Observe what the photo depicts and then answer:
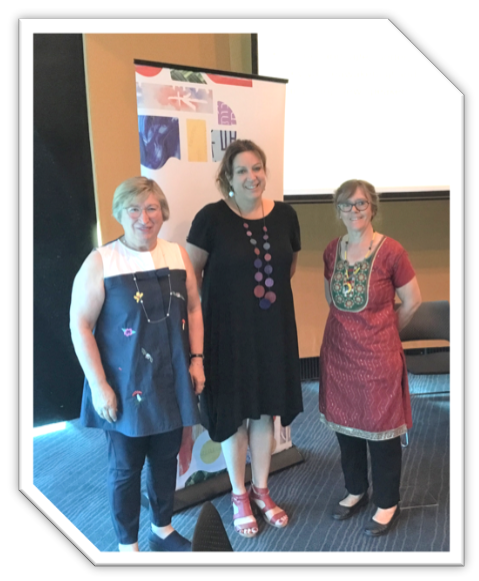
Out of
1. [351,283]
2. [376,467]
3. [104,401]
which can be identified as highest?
[351,283]

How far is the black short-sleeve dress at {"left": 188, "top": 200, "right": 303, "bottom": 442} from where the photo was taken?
1662mm

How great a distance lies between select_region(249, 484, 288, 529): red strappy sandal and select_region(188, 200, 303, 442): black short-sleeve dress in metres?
0.34

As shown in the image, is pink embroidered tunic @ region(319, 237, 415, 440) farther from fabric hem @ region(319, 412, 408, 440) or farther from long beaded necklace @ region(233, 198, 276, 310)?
long beaded necklace @ region(233, 198, 276, 310)

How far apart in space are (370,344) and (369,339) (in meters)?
0.02

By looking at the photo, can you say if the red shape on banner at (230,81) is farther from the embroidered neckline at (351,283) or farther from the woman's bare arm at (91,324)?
the woman's bare arm at (91,324)

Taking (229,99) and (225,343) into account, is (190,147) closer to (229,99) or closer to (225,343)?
(229,99)

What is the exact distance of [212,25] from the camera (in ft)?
A: 4.50

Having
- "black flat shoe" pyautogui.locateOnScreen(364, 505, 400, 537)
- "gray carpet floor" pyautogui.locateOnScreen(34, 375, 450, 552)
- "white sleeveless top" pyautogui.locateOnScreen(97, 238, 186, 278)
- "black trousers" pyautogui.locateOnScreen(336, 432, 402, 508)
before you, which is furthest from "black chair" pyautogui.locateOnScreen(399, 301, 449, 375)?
"white sleeveless top" pyautogui.locateOnScreen(97, 238, 186, 278)

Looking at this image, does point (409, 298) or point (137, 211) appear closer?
point (137, 211)

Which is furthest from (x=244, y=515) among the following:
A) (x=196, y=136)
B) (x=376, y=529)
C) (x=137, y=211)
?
(x=196, y=136)

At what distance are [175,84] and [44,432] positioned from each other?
1.83 m

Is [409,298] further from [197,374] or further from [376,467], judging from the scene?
[197,374]

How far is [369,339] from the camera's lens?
1.68 metres

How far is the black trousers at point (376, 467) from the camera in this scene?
5.67 ft
